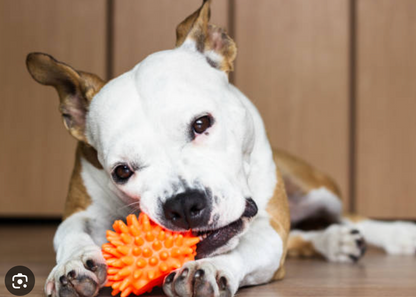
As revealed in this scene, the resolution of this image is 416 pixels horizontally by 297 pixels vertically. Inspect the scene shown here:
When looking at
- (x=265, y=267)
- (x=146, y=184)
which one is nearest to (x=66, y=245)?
(x=146, y=184)

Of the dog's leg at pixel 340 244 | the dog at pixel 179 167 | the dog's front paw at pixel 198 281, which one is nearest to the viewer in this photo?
the dog's front paw at pixel 198 281

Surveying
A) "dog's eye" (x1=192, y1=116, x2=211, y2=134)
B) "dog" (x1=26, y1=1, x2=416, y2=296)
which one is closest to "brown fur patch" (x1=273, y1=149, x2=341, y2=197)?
"dog" (x1=26, y1=1, x2=416, y2=296)

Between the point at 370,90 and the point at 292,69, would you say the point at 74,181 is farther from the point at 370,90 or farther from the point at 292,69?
the point at 370,90

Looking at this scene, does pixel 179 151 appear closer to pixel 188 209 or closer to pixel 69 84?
pixel 188 209

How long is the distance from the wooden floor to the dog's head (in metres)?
0.24

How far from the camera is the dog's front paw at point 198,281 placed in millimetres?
1243

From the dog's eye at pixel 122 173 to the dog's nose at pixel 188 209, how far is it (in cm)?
17

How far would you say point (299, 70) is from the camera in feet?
12.4

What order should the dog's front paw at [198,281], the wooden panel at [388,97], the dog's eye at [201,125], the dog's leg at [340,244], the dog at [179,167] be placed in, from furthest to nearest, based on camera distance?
the wooden panel at [388,97]
the dog's leg at [340,244]
the dog's eye at [201,125]
the dog at [179,167]
the dog's front paw at [198,281]

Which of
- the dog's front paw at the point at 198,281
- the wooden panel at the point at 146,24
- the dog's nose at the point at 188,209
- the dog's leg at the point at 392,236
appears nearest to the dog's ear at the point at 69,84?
the dog's nose at the point at 188,209

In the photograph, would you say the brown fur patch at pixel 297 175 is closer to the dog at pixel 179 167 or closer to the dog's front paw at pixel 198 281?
the dog at pixel 179 167

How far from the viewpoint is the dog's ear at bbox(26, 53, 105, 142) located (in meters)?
1.67

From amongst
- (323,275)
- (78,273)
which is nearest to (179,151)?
(78,273)

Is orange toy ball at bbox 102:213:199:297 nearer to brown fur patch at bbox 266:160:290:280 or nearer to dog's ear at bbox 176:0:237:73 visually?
brown fur patch at bbox 266:160:290:280
